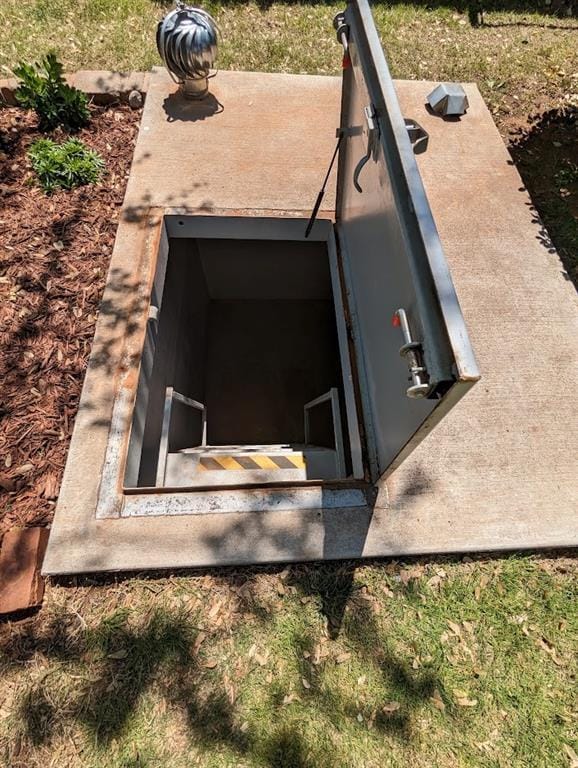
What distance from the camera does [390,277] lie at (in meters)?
2.22

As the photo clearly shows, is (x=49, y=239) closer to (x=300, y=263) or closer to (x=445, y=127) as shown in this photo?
(x=300, y=263)

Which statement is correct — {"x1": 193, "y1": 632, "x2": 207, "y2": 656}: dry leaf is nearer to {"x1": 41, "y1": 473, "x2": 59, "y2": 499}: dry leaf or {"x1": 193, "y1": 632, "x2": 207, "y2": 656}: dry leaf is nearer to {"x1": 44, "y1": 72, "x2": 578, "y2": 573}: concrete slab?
{"x1": 44, "y1": 72, "x2": 578, "y2": 573}: concrete slab

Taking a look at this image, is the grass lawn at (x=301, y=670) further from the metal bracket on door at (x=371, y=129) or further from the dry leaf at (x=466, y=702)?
the metal bracket on door at (x=371, y=129)

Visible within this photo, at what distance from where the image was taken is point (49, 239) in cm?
373

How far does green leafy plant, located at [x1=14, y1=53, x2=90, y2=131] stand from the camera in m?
4.13

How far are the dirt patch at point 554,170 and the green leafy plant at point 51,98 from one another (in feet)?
14.5

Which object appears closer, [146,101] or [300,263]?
[146,101]

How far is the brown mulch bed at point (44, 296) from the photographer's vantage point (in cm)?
288

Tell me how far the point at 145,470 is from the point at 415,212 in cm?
268

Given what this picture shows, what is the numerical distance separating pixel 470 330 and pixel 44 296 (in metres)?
3.35

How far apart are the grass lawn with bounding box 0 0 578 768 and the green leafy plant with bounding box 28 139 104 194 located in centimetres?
336

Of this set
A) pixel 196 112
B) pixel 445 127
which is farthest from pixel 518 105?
pixel 196 112

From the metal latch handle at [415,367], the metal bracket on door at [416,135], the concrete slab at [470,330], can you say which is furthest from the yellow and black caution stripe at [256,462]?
the metal bracket on door at [416,135]

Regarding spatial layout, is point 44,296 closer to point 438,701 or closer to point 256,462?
point 256,462
